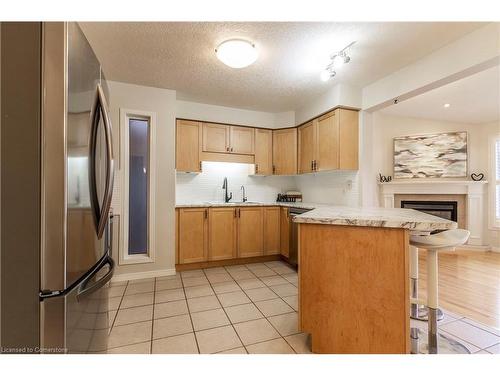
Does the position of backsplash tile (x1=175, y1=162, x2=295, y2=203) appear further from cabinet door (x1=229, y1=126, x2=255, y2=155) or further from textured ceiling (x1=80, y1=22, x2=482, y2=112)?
textured ceiling (x1=80, y1=22, x2=482, y2=112)

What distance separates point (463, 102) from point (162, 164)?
4.69m

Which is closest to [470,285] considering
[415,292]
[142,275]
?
[415,292]

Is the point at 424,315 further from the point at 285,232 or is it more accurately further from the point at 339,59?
the point at 339,59

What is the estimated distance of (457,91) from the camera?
3.32 m

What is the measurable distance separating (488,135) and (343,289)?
518 centimetres

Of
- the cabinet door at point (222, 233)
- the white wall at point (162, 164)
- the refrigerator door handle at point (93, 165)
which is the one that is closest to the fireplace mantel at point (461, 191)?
the cabinet door at point (222, 233)

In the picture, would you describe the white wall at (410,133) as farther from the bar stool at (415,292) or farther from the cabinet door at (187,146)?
the cabinet door at (187,146)

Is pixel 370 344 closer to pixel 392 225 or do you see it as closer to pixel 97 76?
pixel 392 225

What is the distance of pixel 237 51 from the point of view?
6.84ft

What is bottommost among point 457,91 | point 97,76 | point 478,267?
point 478,267

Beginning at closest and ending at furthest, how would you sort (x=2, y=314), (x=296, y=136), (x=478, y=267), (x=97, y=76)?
(x=2, y=314), (x=97, y=76), (x=478, y=267), (x=296, y=136)

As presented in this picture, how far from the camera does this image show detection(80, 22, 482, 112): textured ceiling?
6.52 feet

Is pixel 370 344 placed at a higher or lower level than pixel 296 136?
lower
